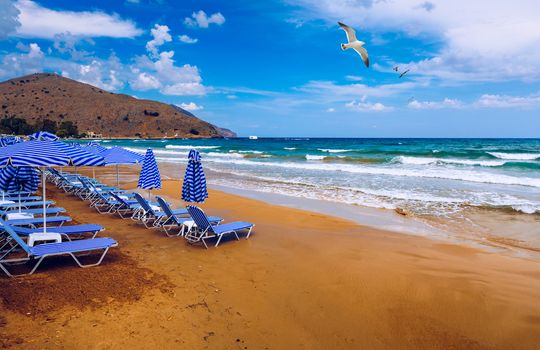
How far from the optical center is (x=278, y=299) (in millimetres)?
4688

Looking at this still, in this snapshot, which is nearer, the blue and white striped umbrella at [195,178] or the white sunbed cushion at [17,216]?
the white sunbed cushion at [17,216]

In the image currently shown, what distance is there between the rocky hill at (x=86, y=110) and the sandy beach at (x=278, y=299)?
8747cm

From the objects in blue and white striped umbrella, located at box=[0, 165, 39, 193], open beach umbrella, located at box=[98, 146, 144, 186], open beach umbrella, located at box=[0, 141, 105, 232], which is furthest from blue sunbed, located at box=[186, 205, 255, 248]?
blue and white striped umbrella, located at box=[0, 165, 39, 193]

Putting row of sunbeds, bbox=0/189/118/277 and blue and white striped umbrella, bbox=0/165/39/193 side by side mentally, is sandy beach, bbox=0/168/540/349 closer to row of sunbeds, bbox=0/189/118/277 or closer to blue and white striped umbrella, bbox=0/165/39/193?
row of sunbeds, bbox=0/189/118/277

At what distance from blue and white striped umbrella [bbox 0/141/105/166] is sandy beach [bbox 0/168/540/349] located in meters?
1.57

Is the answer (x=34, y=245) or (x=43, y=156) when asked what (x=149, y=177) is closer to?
(x=34, y=245)

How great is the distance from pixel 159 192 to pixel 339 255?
9.82m

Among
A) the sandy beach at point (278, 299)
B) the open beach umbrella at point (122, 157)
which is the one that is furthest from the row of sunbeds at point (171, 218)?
the open beach umbrella at point (122, 157)

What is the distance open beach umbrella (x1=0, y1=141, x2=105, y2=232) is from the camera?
16.9 ft

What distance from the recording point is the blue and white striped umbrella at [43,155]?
16.9ft

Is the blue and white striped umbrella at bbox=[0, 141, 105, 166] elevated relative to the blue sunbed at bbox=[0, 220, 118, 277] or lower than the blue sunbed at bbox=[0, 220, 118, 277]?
elevated

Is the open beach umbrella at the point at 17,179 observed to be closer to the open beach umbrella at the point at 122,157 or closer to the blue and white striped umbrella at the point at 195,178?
the open beach umbrella at the point at 122,157

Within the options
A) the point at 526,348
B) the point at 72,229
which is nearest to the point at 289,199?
the point at 72,229

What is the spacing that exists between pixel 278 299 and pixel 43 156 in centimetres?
397
